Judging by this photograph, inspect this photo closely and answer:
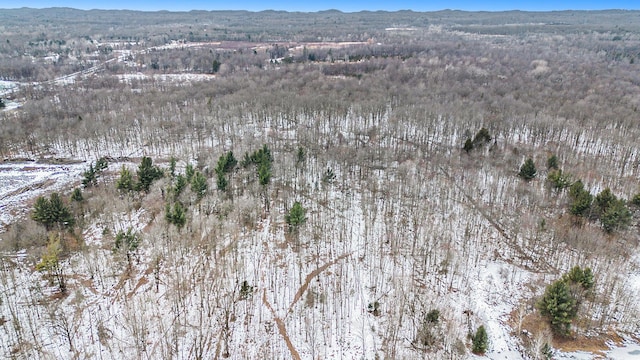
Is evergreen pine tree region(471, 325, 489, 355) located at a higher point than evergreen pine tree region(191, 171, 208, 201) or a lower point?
lower

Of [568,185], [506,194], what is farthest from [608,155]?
[506,194]

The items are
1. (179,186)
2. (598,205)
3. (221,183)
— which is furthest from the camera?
(221,183)

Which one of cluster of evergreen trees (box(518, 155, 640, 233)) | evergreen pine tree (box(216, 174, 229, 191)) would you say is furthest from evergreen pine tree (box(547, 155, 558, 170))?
evergreen pine tree (box(216, 174, 229, 191))

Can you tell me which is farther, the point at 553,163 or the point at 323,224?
the point at 553,163

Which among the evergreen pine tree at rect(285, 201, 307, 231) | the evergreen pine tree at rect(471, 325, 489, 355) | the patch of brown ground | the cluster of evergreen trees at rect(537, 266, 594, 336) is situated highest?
the evergreen pine tree at rect(285, 201, 307, 231)

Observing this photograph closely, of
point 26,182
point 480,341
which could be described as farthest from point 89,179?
point 480,341

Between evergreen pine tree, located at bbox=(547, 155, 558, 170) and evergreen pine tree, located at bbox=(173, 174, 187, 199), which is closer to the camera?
evergreen pine tree, located at bbox=(173, 174, 187, 199)

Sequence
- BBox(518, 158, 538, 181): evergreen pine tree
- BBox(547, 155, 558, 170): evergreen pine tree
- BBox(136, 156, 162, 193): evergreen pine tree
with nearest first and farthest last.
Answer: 1. BBox(136, 156, 162, 193): evergreen pine tree
2. BBox(518, 158, 538, 181): evergreen pine tree
3. BBox(547, 155, 558, 170): evergreen pine tree

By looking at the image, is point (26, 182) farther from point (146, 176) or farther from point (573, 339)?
point (573, 339)

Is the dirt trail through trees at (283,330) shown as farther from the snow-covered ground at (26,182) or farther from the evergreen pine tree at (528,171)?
the evergreen pine tree at (528,171)

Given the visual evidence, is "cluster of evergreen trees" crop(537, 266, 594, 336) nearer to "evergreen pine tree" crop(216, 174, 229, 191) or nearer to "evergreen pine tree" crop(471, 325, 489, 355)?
"evergreen pine tree" crop(471, 325, 489, 355)
